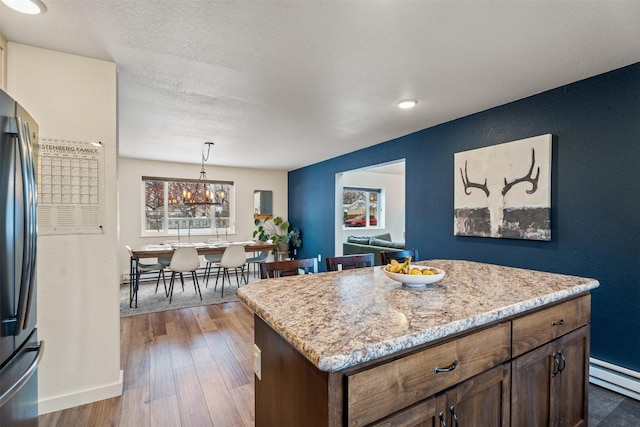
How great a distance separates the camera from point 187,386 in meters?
2.22

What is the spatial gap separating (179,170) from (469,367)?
5947 millimetres

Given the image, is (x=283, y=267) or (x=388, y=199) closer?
(x=283, y=267)

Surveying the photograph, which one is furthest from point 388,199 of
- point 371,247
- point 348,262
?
point 348,262

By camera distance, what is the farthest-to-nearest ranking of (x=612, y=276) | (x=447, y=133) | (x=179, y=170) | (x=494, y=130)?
(x=179, y=170) < (x=447, y=133) < (x=494, y=130) < (x=612, y=276)

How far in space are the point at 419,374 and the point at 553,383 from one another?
95 cm

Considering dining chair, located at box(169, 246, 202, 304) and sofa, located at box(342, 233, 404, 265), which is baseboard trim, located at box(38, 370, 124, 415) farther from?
sofa, located at box(342, 233, 404, 265)

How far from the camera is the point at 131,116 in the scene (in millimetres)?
3113

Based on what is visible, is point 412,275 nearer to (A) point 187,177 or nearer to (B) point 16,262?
(B) point 16,262

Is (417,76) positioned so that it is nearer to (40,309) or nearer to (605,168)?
(605,168)

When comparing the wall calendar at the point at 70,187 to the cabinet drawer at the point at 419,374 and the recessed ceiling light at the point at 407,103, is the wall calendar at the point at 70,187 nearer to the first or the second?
the cabinet drawer at the point at 419,374

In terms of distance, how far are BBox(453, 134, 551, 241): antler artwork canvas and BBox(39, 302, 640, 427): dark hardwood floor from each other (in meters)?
1.33

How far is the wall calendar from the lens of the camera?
1.87 metres

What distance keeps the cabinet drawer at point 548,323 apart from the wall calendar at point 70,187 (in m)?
2.45

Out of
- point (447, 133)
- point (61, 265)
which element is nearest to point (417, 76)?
point (447, 133)
